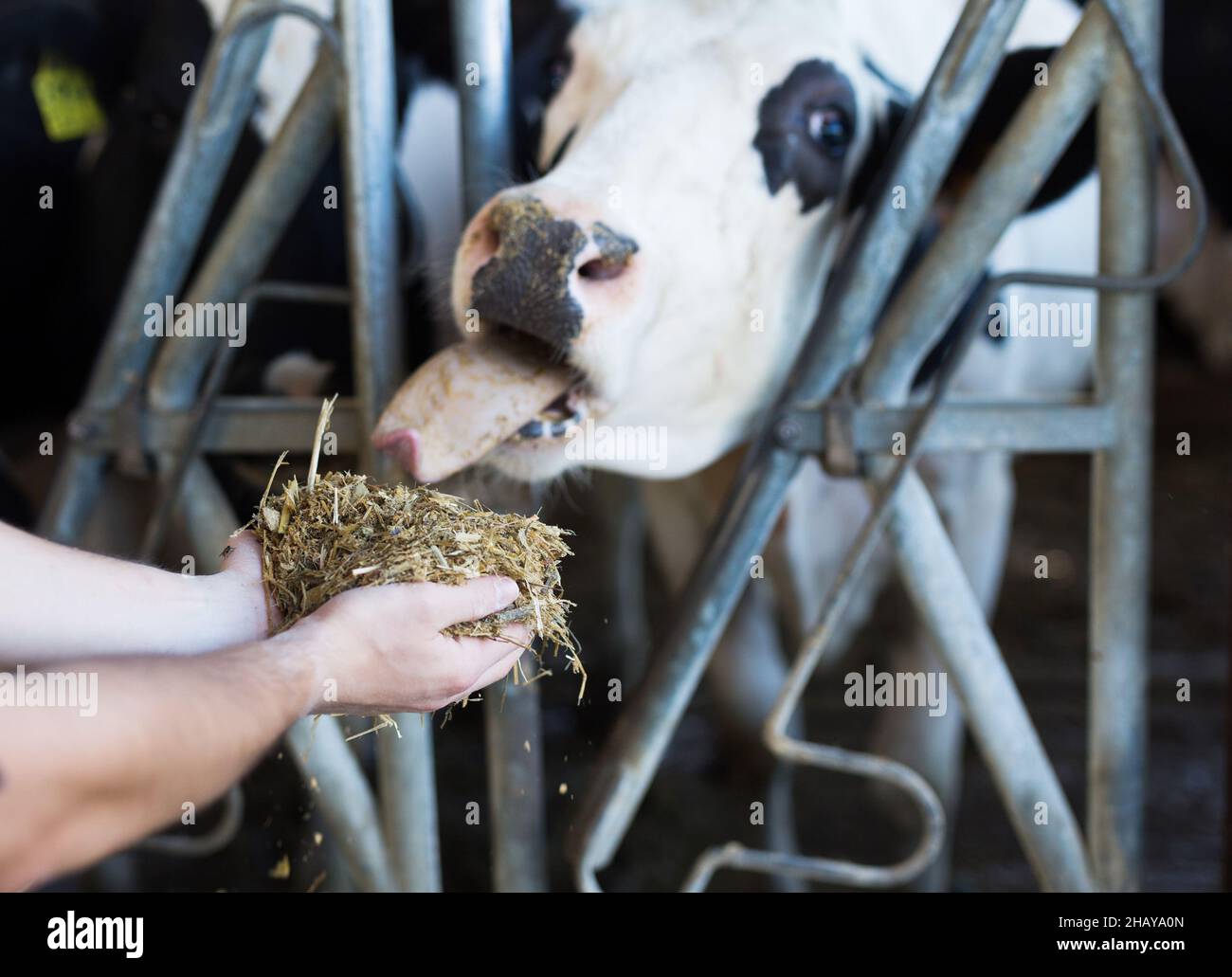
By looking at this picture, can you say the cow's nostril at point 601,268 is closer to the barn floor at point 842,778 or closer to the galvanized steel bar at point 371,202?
the galvanized steel bar at point 371,202

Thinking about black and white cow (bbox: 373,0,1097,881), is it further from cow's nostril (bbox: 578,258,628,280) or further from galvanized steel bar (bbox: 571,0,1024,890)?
galvanized steel bar (bbox: 571,0,1024,890)

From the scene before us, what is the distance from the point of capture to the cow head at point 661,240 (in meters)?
Result: 1.44

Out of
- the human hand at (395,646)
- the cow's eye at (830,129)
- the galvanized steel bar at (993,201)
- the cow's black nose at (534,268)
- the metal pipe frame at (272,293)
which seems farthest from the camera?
the cow's eye at (830,129)

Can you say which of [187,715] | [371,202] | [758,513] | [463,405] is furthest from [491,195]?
[187,715]

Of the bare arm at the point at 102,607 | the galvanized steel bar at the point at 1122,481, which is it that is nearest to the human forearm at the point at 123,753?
the bare arm at the point at 102,607

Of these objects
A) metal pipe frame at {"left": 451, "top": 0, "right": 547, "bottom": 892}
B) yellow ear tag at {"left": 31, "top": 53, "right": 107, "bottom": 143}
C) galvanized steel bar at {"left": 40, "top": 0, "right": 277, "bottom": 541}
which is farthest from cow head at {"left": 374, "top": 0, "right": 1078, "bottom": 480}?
yellow ear tag at {"left": 31, "top": 53, "right": 107, "bottom": 143}

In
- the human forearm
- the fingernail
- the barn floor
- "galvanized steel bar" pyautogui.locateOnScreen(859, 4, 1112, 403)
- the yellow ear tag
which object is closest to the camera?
the human forearm

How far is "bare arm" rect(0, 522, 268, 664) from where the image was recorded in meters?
1.04

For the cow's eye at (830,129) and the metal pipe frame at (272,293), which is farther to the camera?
the cow's eye at (830,129)

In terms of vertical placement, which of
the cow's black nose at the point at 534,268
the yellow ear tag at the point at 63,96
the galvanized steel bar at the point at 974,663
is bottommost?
the galvanized steel bar at the point at 974,663

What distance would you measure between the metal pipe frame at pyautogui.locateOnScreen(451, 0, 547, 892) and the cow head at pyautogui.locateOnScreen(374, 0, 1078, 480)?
A: 12 cm

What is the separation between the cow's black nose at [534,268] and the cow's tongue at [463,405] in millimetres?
71
